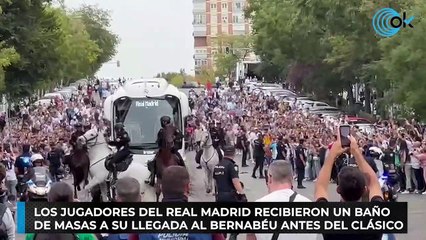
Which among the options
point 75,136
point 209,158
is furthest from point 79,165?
point 209,158

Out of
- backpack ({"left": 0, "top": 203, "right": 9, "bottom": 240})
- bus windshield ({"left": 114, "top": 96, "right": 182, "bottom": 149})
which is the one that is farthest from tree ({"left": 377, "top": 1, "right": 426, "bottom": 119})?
backpack ({"left": 0, "top": 203, "right": 9, "bottom": 240})

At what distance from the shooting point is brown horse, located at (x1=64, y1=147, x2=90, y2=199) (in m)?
22.3

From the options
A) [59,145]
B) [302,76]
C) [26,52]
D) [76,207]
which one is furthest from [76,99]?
[76,207]

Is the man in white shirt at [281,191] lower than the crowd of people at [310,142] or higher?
higher

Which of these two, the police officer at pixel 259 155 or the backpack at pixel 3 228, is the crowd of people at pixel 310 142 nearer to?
the police officer at pixel 259 155

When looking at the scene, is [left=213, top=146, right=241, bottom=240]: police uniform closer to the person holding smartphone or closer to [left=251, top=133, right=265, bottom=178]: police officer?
the person holding smartphone

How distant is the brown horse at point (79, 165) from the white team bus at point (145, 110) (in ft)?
22.9

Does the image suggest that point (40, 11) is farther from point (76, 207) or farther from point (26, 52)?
point (76, 207)

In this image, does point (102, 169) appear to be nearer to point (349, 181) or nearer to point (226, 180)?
point (226, 180)

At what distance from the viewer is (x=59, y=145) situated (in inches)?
1287

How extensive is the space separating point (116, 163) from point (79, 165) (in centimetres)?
426

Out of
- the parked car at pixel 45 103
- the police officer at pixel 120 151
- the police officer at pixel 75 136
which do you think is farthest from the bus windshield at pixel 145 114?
the parked car at pixel 45 103

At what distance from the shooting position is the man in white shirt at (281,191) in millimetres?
8391

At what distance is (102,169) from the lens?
1936cm
